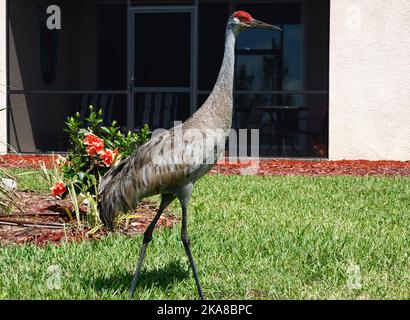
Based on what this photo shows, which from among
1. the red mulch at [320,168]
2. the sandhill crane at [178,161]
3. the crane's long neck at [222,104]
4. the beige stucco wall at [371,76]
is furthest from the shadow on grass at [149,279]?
the beige stucco wall at [371,76]

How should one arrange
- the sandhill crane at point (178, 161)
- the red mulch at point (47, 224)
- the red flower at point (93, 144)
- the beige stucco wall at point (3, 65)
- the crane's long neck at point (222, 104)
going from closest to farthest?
the sandhill crane at point (178, 161), the crane's long neck at point (222, 104), the red mulch at point (47, 224), the red flower at point (93, 144), the beige stucco wall at point (3, 65)

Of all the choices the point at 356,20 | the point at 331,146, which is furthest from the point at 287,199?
the point at 356,20

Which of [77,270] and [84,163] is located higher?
[84,163]

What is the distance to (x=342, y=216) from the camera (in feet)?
23.7

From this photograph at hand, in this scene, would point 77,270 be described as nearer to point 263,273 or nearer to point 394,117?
point 263,273

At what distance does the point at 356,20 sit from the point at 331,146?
2499mm

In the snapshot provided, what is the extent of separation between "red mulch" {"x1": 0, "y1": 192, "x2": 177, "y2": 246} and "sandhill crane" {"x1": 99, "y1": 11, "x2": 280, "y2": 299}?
5.18 ft

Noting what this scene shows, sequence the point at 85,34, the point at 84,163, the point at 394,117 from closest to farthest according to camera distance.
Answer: the point at 84,163, the point at 394,117, the point at 85,34

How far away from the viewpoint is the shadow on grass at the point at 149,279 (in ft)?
15.3

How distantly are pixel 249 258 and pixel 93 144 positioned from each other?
6.22 feet

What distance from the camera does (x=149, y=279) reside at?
4.86 metres

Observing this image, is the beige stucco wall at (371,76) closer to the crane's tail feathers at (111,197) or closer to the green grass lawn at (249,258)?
the green grass lawn at (249,258)

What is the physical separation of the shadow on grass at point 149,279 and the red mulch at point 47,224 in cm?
119

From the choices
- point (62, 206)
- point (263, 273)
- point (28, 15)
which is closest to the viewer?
point (263, 273)
